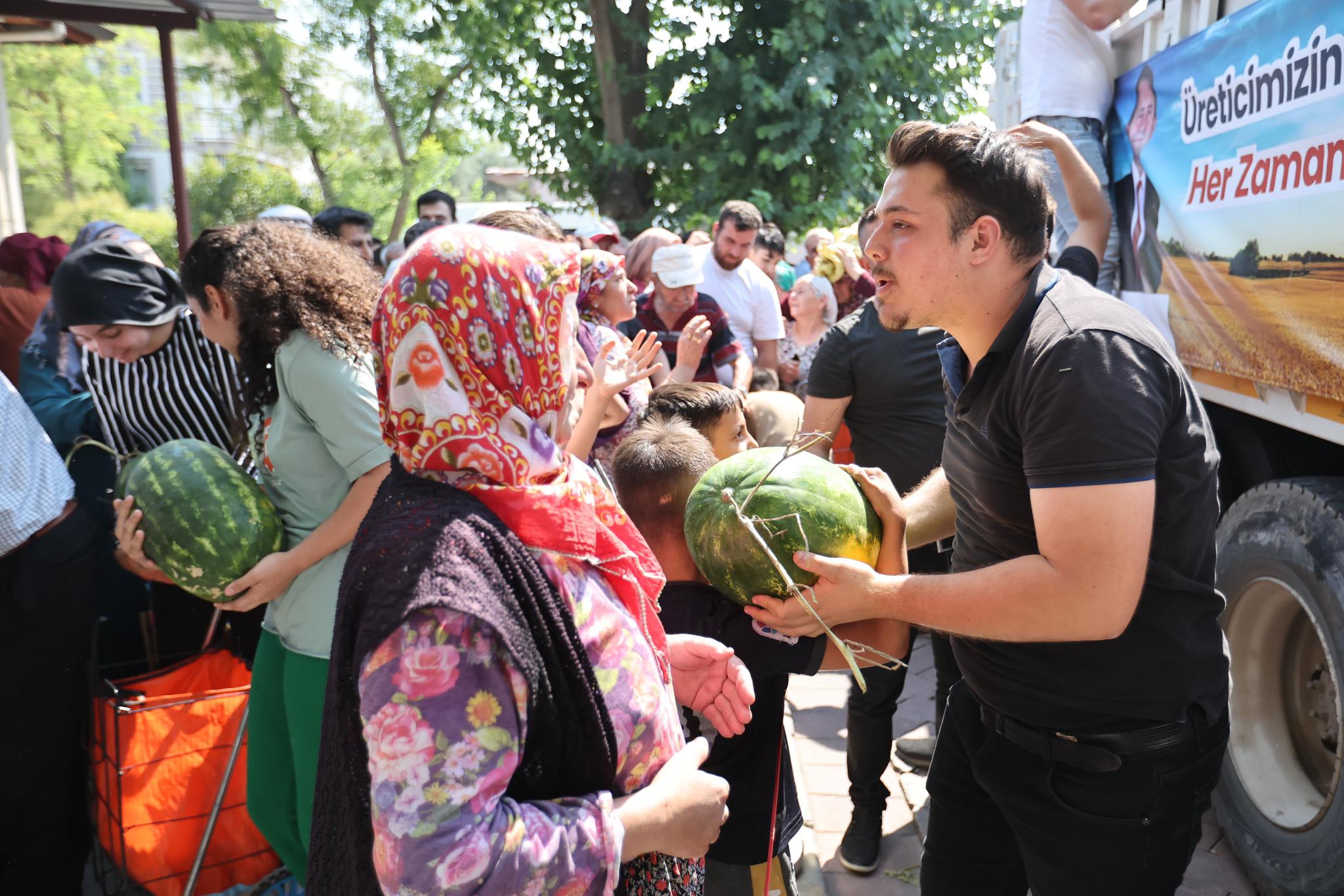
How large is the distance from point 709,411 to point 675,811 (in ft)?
6.78

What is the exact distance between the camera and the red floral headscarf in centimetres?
147

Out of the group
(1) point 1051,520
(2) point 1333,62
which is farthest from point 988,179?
(2) point 1333,62

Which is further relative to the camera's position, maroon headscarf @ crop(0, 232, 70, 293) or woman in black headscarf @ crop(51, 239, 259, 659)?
maroon headscarf @ crop(0, 232, 70, 293)

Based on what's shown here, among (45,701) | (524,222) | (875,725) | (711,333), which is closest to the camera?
(45,701)

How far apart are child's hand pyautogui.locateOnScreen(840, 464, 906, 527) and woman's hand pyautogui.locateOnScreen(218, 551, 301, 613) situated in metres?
1.73

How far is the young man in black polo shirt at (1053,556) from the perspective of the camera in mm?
1828

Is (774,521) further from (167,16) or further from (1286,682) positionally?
(167,16)

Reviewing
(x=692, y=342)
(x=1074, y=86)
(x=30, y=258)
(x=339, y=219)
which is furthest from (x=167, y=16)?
(x=1074, y=86)

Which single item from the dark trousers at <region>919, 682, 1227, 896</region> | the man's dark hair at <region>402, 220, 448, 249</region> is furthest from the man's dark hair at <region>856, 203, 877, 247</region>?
the man's dark hair at <region>402, 220, 448, 249</region>

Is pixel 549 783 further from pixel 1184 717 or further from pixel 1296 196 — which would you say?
pixel 1296 196

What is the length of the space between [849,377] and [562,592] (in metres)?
2.66

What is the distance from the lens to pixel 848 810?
4.12m

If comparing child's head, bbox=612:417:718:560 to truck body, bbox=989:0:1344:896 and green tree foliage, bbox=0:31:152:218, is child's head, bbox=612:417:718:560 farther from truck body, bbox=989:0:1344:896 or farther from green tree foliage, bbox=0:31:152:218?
green tree foliage, bbox=0:31:152:218

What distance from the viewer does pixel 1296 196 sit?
8.79 ft
